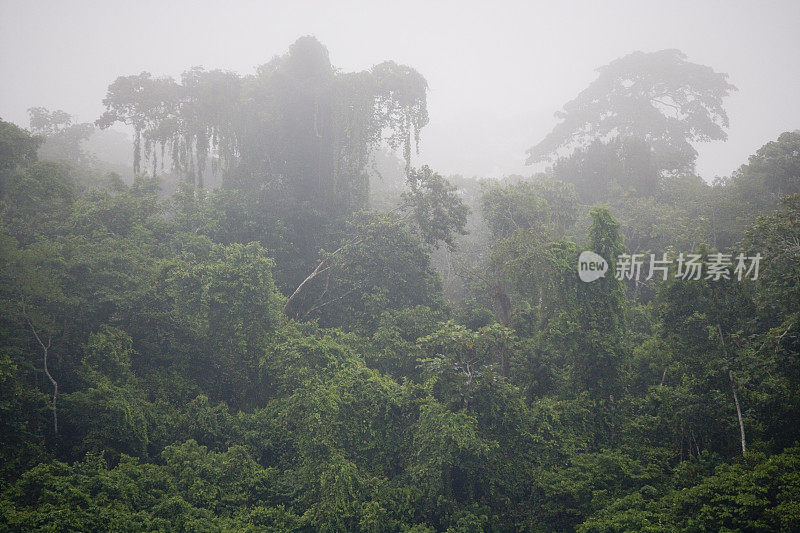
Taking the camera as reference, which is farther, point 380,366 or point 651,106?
point 651,106

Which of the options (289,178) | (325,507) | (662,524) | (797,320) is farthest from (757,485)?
(289,178)

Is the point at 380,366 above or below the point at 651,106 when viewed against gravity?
below

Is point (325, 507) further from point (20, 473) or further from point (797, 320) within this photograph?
point (797, 320)

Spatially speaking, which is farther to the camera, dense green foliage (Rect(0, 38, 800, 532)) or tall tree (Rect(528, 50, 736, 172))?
tall tree (Rect(528, 50, 736, 172))

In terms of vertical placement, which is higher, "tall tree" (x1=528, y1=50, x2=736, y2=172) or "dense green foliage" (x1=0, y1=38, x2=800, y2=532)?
"tall tree" (x1=528, y1=50, x2=736, y2=172)

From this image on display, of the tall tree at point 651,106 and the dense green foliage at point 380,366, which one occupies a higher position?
the tall tree at point 651,106

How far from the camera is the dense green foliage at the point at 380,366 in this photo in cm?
785

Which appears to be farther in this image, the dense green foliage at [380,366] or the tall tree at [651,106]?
the tall tree at [651,106]

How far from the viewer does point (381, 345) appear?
44.7 ft

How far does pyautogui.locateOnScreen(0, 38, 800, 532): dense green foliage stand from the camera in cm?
785

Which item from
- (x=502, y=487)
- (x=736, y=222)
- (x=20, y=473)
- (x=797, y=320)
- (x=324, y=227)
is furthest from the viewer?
(x=324, y=227)

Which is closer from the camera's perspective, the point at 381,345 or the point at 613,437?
the point at 613,437

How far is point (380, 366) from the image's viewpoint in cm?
1338

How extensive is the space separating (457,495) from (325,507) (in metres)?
3.03
